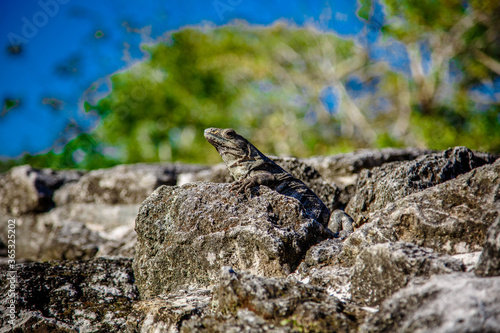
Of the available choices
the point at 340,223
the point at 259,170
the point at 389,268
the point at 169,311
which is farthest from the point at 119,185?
the point at 389,268

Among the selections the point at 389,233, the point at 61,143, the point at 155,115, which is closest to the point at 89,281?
the point at 389,233

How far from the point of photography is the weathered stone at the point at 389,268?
9.09 ft

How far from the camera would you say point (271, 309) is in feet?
8.66

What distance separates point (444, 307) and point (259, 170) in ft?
8.88

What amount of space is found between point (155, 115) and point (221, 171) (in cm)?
1507

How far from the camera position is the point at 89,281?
4066mm

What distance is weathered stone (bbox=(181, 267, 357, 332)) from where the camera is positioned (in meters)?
2.55

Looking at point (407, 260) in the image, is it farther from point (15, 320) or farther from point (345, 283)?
point (15, 320)

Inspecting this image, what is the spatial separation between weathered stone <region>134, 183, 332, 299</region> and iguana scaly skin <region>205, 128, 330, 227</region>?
49 cm

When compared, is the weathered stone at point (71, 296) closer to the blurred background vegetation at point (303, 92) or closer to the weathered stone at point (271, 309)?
the weathered stone at point (271, 309)

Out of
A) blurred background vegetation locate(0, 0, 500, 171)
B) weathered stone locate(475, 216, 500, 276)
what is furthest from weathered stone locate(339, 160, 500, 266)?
blurred background vegetation locate(0, 0, 500, 171)

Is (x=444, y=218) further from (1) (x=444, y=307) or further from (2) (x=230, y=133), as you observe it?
(2) (x=230, y=133)

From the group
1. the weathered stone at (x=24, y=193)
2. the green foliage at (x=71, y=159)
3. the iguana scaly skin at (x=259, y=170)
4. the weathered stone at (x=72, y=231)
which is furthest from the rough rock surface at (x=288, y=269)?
the green foliage at (x=71, y=159)

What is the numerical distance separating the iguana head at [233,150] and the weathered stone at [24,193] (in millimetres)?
4179
